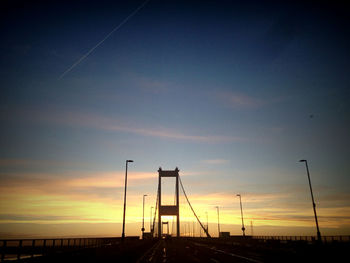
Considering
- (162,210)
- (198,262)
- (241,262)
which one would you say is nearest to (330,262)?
(241,262)

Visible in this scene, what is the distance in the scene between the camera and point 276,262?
13.8m

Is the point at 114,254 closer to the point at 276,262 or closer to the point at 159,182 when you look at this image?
the point at 276,262

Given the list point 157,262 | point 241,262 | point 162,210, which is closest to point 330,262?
point 241,262

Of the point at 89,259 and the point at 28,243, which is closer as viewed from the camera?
the point at 89,259

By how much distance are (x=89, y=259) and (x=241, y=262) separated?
811 centimetres

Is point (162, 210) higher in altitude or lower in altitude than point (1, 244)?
higher

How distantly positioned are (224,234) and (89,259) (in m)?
67.7

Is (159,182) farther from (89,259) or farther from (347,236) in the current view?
(89,259)

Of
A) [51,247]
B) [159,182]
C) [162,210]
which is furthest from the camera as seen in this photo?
[159,182]

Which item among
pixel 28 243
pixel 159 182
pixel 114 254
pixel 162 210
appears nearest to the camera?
pixel 114 254

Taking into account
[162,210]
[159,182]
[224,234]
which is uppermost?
[159,182]

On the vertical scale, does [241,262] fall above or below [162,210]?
below

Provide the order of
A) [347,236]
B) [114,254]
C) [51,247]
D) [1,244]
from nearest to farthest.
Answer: [1,244], [114,254], [51,247], [347,236]

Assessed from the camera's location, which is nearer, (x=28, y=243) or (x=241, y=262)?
(x=241, y=262)
